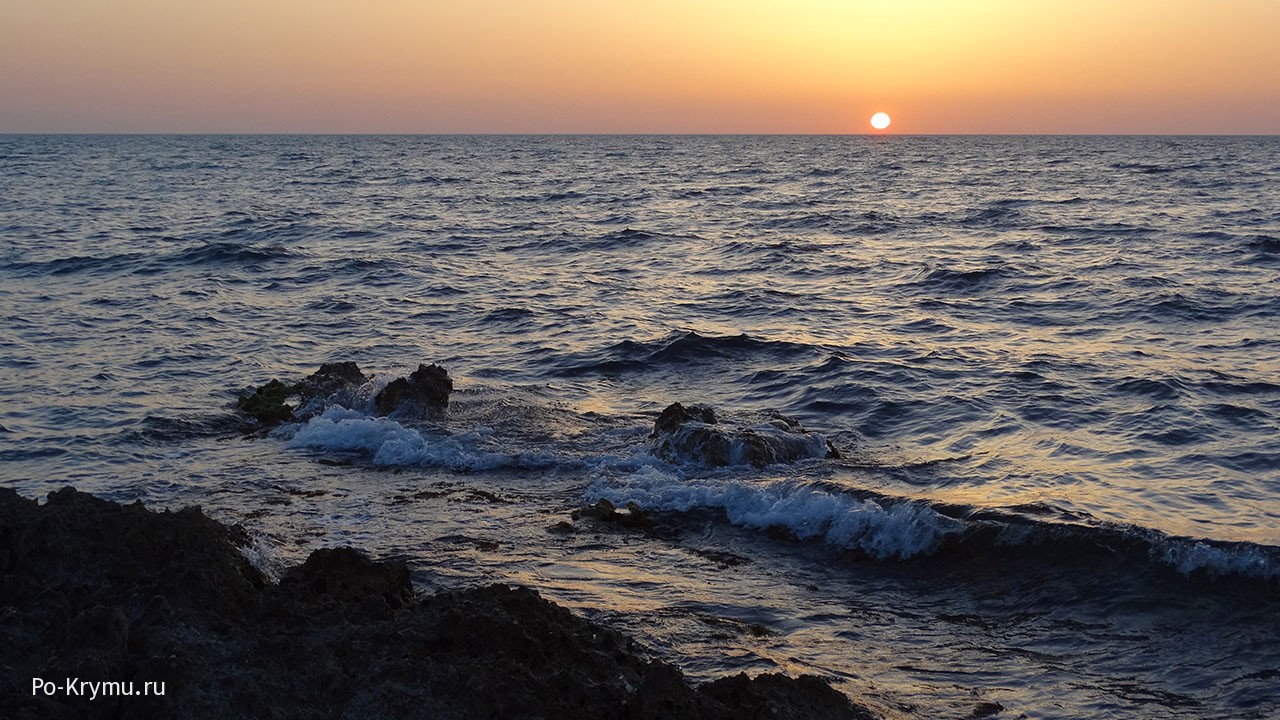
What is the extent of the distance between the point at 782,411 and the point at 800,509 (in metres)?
4.25

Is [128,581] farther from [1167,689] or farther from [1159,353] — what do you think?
[1159,353]

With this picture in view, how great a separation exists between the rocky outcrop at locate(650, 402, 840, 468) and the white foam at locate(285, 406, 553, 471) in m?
1.40

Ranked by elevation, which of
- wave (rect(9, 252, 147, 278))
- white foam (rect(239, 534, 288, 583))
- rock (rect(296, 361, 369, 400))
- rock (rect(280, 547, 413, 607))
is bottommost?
white foam (rect(239, 534, 288, 583))

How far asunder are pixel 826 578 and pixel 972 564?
135 cm

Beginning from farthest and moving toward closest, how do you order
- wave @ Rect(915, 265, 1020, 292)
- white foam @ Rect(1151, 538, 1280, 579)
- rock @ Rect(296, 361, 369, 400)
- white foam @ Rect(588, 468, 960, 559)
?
1. wave @ Rect(915, 265, 1020, 292)
2. rock @ Rect(296, 361, 369, 400)
3. white foam @ Rect(588, 468, 960, 559)
4. white foam @ Rect(1151, 538, 1280, 579)

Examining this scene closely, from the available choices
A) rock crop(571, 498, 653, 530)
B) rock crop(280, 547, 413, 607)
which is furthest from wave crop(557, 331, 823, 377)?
rock crop(280, 547, 413, 607)

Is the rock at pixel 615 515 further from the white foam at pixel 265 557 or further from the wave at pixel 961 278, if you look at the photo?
the wave at pixel 961 278

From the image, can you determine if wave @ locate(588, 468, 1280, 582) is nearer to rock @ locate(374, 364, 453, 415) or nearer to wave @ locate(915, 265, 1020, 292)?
rock @ locate(374, 364, 453, 415)

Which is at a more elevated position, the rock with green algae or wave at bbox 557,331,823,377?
wave at bbox 557,331,823,377

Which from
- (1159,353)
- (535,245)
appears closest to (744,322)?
Result: (1159,353)

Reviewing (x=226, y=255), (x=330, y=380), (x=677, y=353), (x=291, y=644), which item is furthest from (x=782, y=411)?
(x=226, y=255)

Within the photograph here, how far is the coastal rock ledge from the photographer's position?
497 cm

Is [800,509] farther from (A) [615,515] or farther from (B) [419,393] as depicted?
(B) [419,393]

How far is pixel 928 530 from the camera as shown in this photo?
9477 mm
